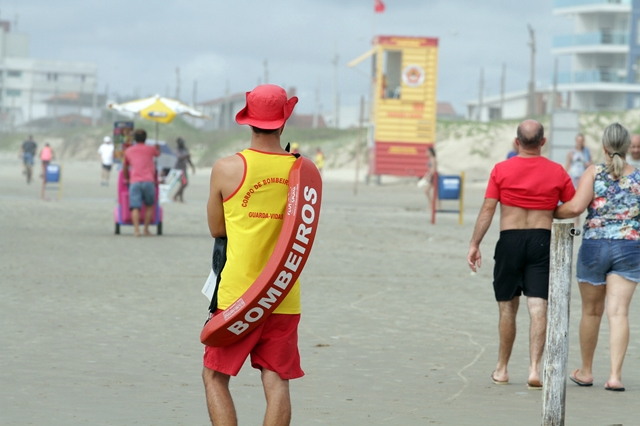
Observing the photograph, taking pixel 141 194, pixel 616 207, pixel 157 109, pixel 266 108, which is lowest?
pixel 141 194

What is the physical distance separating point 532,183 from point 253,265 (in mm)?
2875

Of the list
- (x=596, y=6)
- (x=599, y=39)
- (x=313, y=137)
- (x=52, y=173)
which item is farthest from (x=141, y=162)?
(x=599, y=39)

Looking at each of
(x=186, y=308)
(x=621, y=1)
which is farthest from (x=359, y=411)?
(x=621, y=1)

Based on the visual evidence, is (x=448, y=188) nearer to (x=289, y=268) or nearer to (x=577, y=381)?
(x=577, y=381)

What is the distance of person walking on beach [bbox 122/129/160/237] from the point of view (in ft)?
54.0

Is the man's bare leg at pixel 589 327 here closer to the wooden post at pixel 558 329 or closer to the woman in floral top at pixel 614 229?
the woman in floral top at pixel 614 229

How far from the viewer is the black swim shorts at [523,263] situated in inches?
274

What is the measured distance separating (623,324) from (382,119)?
Result: 37.7 meters

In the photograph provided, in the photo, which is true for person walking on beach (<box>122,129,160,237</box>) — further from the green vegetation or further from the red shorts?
the green vegetation

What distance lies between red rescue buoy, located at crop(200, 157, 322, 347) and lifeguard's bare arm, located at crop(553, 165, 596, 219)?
2783mm

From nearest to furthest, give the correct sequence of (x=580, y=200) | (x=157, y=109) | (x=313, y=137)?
1. (x=580, y=200)
2. (x=157, y=109)
3. (x=313, y=137)

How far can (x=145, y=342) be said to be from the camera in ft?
27.2

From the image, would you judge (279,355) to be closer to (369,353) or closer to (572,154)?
(369,353)

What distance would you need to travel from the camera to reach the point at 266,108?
477 centimetres
